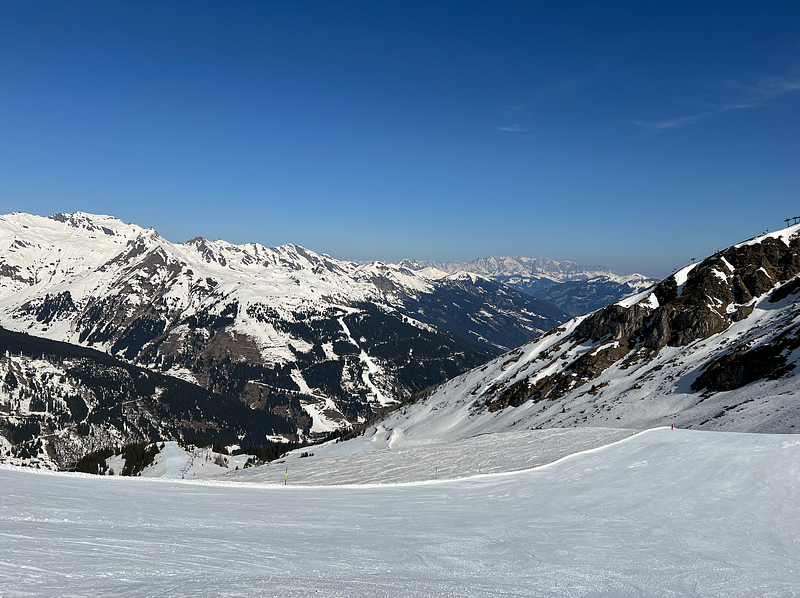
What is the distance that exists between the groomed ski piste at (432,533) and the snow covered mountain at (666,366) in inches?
1196

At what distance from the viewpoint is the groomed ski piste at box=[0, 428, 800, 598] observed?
1148cm

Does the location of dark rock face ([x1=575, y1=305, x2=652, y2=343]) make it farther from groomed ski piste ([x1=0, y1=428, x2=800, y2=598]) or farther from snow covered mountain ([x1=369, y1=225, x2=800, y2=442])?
groomed ski piste ([x1=0, y1=428, x2=800, y2=598])

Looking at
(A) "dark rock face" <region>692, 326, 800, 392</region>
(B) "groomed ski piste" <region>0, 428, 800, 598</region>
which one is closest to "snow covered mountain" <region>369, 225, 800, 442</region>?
(A) "dark rock face" <region>692, 326, 800, 392</region>

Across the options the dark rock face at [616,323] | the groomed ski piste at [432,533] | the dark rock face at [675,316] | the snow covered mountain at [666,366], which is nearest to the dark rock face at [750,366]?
the snow covered mountain at [666,366]

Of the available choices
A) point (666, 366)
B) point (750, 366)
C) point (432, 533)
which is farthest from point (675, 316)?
point (432, 533)

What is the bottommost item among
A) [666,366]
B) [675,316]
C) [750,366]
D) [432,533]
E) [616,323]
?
[666,366]

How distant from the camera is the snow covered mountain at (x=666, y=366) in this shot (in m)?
67.4

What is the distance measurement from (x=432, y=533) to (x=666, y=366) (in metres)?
88.8

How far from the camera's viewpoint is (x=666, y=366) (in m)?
90.6

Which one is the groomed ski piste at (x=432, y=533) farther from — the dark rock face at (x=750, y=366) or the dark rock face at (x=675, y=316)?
the dark rock face at (x=675, y=316)

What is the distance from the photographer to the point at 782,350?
231 ft

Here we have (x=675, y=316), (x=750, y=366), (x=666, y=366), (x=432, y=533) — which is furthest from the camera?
(x=675, y=316)

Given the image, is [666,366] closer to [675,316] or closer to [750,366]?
[750,366]

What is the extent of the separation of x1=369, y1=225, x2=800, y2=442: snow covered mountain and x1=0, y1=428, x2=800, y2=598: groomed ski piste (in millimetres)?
30369
